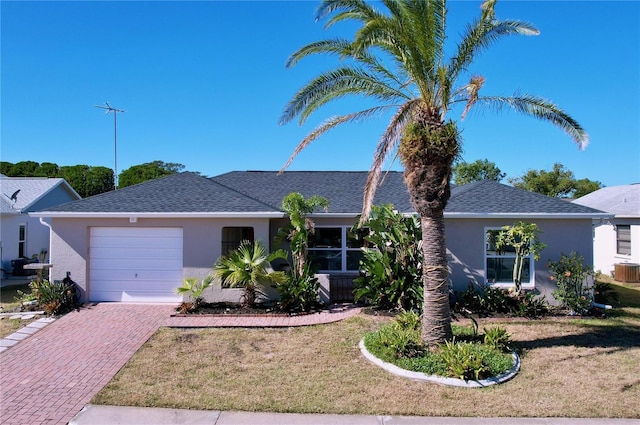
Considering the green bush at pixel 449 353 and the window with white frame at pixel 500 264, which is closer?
the green bush at pixel 449 353

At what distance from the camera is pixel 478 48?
7922 millimetres

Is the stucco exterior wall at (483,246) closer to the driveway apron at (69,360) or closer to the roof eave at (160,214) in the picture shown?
the roof eave at (160,214)

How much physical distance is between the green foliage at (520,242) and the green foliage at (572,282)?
0.72m

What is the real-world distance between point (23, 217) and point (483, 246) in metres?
20.0

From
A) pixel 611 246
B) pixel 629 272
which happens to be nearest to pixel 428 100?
pixel 629 272

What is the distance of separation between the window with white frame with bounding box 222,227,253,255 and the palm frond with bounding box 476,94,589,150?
8.70 meters

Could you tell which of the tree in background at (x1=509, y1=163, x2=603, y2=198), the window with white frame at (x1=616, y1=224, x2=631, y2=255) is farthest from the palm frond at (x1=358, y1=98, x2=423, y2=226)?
the tree in background at (x1=509, y1=163, x2=603, y2=198)

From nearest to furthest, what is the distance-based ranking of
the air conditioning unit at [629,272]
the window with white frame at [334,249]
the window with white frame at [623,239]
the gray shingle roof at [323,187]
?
the window with white frame at [334,249], the gray shingle roof at [323,187], the air conditioning unit at [629,272], the window with white frame at [623,239]

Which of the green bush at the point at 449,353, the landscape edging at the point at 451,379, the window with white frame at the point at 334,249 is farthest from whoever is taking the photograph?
the window with white frame at the point at 334,249

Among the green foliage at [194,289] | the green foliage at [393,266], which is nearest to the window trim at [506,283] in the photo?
the green foliage at [393,266]

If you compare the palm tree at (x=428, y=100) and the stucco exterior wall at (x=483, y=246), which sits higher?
the palm tree at (x=428, y=100)

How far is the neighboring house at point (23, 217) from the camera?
56.5ft

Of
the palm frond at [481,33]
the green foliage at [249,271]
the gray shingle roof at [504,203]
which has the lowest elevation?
the green foliage at [249,271]

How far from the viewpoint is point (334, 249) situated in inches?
529
